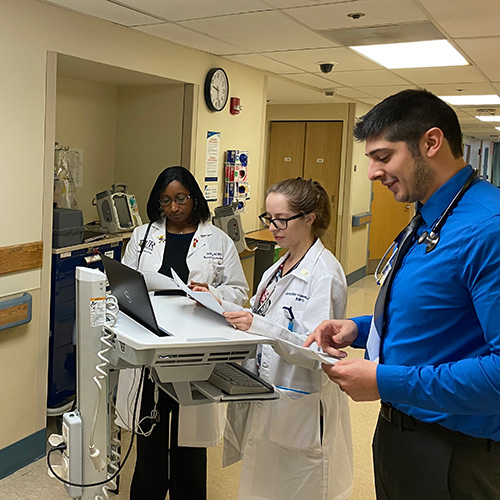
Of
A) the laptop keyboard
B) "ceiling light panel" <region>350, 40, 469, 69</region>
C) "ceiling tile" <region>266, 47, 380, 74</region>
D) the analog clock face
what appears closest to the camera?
the laptop keyboard

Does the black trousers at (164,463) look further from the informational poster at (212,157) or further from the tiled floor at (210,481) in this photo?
the informational poster at (212,157)

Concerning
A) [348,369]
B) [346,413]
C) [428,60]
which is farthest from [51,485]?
[428,60]

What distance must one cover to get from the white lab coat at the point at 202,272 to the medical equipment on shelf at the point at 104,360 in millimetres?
879

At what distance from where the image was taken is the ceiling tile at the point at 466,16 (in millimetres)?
2520

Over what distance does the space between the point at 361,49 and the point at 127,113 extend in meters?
1.81

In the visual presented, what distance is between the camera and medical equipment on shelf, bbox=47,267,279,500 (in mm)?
1457

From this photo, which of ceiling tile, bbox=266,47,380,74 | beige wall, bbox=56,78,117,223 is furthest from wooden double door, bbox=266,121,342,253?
beige wall, bbox=56,78,117,223

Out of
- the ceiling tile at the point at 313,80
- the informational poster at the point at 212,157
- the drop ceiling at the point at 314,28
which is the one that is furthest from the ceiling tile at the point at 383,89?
the informational poster at the point at 212,157

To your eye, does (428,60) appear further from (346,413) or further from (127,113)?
(346,413)

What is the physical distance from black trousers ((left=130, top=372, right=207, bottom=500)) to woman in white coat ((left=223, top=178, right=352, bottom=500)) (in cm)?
40

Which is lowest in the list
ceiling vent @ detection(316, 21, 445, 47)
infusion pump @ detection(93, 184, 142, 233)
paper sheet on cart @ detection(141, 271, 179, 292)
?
paper sheet on cart @ detection(141, 271, 179, 292)

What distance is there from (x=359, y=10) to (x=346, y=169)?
4.54m

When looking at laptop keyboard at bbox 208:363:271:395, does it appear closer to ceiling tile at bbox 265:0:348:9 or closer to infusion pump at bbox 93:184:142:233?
ceiling tile at bbox 265:0:348:9

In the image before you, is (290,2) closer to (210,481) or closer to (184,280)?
(184,280)
